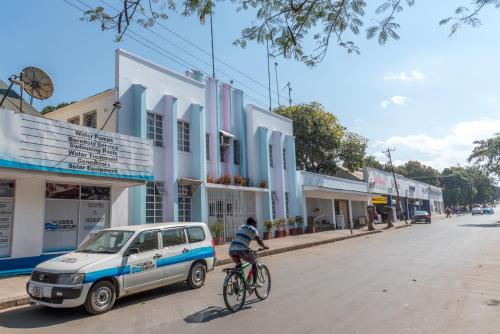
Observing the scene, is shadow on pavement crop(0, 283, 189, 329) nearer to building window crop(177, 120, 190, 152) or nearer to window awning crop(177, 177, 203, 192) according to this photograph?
window awning crop(177, 177, 203, 192)

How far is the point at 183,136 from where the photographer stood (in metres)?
19.0

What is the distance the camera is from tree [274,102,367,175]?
37688 mm

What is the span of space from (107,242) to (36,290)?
1614 millimetres

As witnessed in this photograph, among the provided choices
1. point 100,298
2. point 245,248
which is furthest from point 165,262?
point 245,248

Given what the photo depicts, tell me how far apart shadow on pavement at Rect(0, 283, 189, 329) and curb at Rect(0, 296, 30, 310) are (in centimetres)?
28

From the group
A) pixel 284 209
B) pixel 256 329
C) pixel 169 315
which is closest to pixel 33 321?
pixel 169 315

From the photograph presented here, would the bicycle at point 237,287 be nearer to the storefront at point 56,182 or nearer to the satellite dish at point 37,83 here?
the storefront at point 56,182

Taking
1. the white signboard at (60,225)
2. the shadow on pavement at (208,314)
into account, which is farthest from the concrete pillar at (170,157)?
the shadow on pavement at (208,314)

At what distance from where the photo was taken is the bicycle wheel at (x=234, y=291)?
714 cm

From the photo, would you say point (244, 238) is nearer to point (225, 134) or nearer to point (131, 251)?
point (131, 251)

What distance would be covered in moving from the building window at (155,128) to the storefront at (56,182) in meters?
2.61

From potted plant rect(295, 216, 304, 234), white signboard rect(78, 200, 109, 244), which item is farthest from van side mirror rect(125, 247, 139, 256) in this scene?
potted plant rect(295, 216, 304, 234)

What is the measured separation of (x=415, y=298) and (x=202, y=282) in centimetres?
484

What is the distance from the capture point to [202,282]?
382 inches
